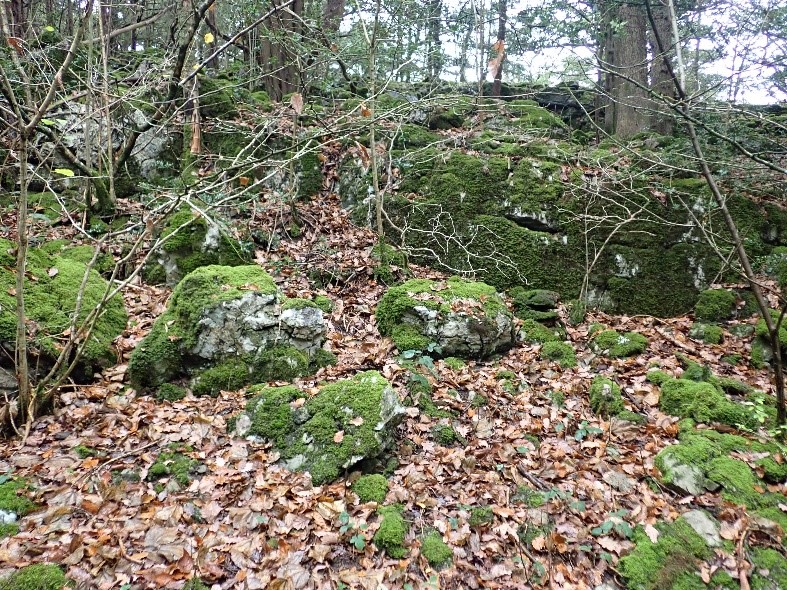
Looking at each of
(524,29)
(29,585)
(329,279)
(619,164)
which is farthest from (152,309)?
(524,29)

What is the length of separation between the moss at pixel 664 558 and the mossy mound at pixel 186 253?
5834 mm

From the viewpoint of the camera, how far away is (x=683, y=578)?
3012 millimetres

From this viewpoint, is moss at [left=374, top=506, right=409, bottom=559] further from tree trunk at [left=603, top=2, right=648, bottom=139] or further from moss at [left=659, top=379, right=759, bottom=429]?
tree trunk at [left=603, top=2, right=648, bottom=139]

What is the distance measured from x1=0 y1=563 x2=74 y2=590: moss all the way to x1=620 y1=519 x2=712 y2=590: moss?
3676mm

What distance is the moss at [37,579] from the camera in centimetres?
252

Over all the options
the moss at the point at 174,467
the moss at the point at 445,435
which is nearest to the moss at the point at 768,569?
the moss at the point at 445,435

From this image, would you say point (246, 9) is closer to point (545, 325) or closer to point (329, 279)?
point (329, 279)

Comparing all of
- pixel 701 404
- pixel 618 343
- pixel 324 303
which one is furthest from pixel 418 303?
pixel 701 404

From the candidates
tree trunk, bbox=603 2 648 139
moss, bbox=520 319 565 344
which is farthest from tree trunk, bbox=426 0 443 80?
moss, bbox=520 319 565 344

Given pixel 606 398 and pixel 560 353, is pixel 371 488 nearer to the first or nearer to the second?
pixel 606 398

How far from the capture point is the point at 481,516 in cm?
357

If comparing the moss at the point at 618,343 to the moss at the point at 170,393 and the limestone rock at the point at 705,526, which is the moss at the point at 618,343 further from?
the moss at the point at 170,393

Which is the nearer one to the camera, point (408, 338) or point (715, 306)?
point (408, 338)

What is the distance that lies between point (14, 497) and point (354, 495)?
8.06ft
